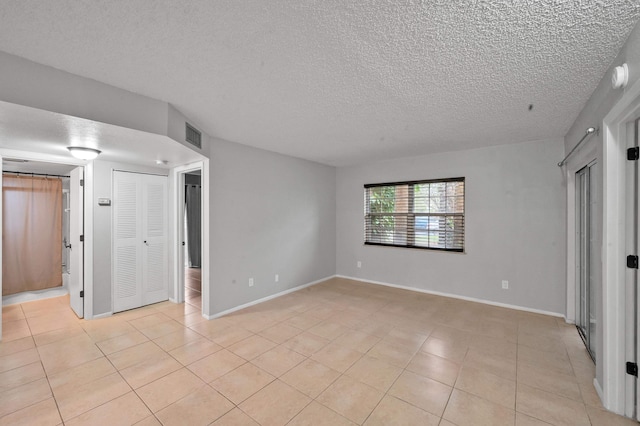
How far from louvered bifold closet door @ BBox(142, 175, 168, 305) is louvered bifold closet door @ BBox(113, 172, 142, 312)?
8cm

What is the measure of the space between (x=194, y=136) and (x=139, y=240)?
80.5 inches

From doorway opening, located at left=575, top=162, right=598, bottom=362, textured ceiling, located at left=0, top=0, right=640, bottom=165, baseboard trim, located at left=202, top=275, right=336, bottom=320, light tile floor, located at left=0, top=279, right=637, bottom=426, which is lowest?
light tile floor, located at left=0, top=279, right=637, bottom=426

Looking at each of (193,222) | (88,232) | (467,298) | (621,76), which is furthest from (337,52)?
(193,222)

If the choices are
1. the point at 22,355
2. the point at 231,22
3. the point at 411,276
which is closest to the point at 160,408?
the point at 22,355

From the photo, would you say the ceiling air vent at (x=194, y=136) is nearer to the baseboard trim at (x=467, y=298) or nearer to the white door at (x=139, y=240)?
the white door at (x=139, y=240)

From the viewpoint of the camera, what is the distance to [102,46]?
5.28ft

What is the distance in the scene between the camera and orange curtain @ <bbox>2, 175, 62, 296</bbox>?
4.18 m

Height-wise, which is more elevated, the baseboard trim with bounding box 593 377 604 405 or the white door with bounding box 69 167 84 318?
the white door with bounding box 69 167 84 318

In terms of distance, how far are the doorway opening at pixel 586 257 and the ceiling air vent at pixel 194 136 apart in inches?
160

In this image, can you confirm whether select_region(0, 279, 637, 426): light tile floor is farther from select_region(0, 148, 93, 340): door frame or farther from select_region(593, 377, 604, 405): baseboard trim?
select_region(0, 148, 93, 340): door frame

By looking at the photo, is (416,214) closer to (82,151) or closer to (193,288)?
(193,288)

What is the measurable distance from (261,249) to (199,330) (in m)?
1.43

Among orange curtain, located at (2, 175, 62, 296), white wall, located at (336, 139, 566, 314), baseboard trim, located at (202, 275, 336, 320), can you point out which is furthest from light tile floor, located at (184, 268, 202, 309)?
white wall, located at (336, 139, 566, 314)

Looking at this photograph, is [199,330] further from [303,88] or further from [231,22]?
[231,22]
